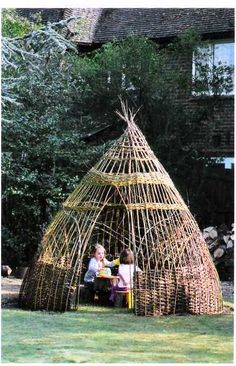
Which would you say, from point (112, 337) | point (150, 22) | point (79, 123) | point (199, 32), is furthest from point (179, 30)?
point (112, 337)

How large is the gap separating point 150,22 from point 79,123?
3.07 metres

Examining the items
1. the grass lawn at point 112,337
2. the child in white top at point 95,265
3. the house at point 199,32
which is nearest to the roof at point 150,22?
the house at point 199,32

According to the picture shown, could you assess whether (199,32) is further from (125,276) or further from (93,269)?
(125,276)

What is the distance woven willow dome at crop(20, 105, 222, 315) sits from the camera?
10.1 meters

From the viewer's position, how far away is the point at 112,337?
8578mm

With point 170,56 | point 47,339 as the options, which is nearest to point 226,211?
point 170,56

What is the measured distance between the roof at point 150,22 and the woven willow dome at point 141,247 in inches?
250

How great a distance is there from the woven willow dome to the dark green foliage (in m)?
4.33

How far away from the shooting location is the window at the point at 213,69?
16.1 meters

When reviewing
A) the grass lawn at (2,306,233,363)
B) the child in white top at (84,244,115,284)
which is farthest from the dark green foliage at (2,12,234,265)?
the grass lawn at (2,306,233,363)

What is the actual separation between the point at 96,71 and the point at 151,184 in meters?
6.22

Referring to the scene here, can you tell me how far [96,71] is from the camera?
1627 centimetres

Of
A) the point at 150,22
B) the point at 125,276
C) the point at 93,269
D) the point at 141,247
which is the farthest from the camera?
the point at 150,22

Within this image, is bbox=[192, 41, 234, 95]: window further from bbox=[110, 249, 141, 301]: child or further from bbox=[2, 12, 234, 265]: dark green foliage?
bbox=[110, 249, 141, 301]: child
